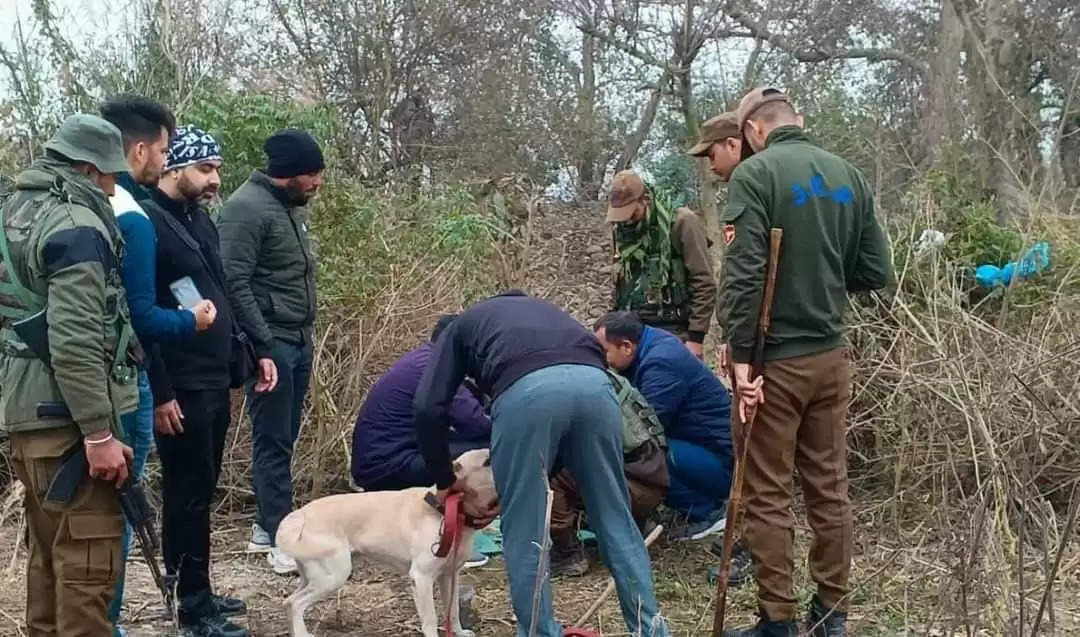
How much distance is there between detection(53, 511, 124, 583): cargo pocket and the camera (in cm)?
338

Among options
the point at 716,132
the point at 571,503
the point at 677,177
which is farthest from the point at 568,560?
the point at 677,177

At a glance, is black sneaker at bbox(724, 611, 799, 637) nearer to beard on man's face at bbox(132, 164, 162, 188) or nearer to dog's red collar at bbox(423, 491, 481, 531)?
dog's red collar at bbox(423, 491, 481, 531)

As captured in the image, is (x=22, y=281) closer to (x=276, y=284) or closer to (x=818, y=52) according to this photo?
(x=276, y=284)

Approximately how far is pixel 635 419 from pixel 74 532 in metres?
2.65

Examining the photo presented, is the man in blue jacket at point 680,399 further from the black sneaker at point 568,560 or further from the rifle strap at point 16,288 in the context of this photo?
the rifle strap at point 16,288

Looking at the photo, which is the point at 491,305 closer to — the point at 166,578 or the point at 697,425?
the point at 166,578

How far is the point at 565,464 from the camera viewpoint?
12.9 feet

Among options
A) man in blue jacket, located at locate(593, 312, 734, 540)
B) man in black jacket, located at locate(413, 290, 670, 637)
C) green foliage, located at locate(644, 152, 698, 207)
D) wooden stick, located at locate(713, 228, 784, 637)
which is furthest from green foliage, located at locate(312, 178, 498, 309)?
green foliage, located at locate(644, 152, 698, 207)

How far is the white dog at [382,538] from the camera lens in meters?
4.21

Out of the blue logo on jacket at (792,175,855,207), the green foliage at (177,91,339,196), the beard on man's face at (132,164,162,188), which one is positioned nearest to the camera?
the beard on man's face at (132,164,162,188)

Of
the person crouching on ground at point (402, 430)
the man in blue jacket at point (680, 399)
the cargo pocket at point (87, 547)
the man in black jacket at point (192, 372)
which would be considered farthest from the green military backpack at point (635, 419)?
the cargo pocket at point (87, 547)

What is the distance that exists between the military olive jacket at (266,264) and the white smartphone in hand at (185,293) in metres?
0.74

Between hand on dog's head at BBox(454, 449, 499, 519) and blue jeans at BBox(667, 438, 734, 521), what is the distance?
1.51 metres

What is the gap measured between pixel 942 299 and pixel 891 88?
9844 millimetres
